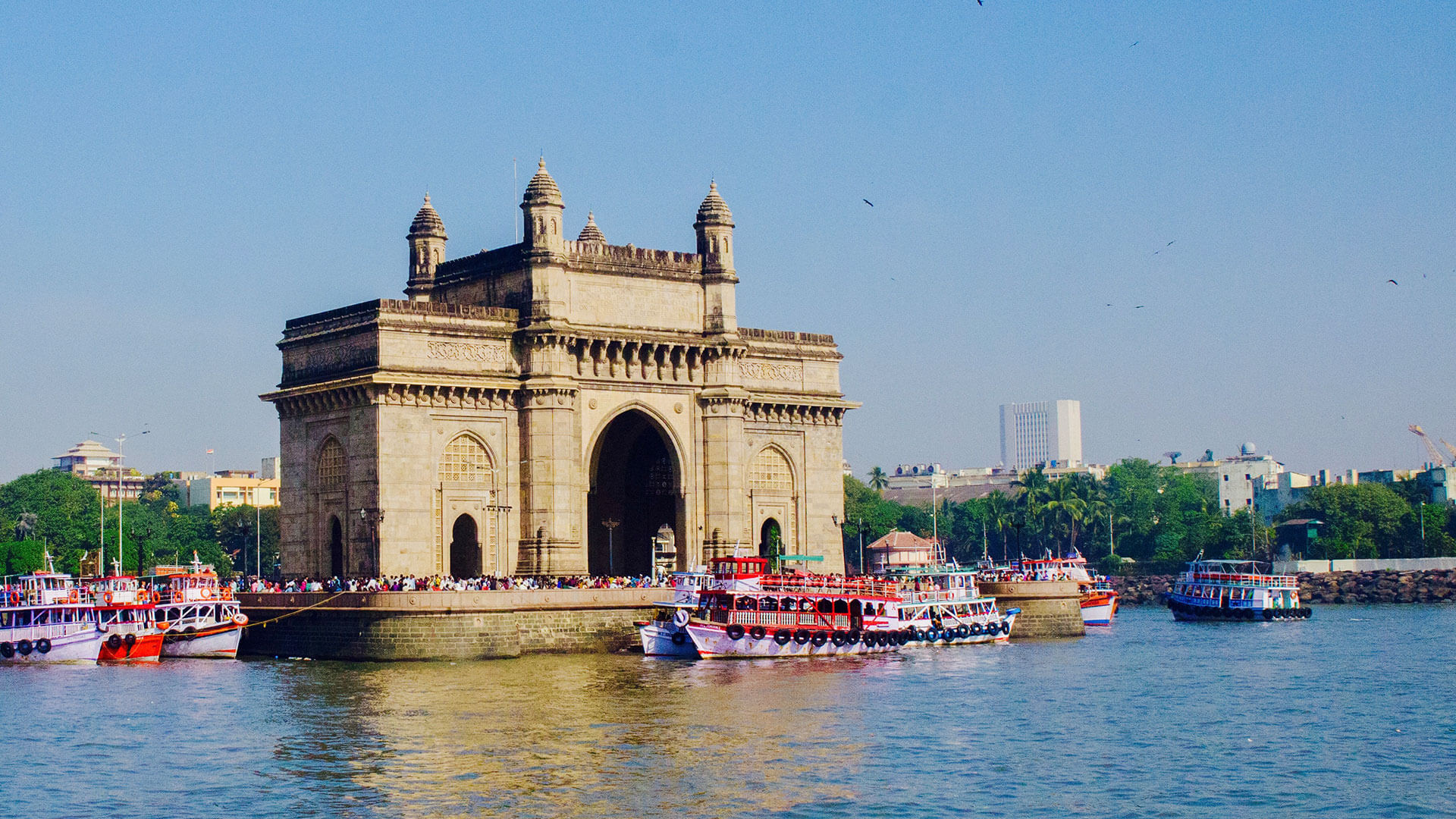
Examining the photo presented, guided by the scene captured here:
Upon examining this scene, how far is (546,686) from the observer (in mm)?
48281

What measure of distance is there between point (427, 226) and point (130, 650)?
19841 mm

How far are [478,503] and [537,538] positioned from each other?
2.29m

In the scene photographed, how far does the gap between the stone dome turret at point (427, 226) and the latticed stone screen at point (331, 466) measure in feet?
34.7

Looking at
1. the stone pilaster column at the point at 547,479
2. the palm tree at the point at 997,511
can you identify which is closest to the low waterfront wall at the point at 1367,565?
the palm tree at the point at 997,511

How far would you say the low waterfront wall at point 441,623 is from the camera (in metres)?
54.9

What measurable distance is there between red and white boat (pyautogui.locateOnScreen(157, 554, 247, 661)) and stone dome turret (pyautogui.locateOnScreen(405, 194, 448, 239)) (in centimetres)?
1642

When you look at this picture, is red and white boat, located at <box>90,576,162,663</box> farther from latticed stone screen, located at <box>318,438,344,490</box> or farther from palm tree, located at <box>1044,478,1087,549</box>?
palm tree, located at <box>1044,478,1087,549</box>

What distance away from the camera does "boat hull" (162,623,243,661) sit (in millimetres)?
58969

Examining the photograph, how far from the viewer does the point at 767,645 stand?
189 ft

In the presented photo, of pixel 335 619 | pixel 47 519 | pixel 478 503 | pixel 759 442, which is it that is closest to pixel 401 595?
pixel 335 619

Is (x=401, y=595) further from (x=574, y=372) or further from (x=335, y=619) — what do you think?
(x=574, y=372)

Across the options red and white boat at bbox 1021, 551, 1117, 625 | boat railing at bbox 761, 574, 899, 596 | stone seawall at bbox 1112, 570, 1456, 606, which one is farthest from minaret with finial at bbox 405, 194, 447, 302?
stone seawall at bbox 1112, 570, 1456, 606

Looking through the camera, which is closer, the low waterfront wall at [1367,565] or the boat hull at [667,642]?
the boat hull at [667,642]

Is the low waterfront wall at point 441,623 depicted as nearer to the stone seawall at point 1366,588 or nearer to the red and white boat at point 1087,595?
the red and white boat at point 1087,595
